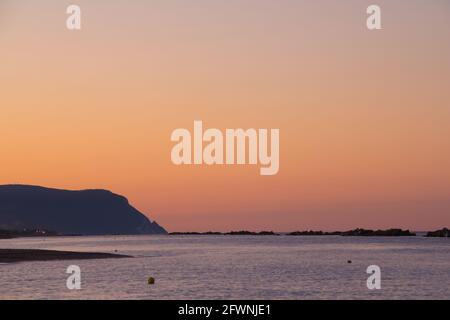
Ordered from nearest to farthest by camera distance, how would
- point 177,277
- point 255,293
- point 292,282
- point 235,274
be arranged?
1. point 255,293
2. point 292,282
3. point 177,277
4. point 235,274

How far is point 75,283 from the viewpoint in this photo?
66500 mm

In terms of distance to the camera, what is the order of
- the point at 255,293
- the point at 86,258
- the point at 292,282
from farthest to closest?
the point at 86,258 < the point at 292,282 < the point at 255,293

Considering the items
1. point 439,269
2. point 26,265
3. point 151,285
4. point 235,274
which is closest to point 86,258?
point 26,265

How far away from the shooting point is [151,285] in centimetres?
7162

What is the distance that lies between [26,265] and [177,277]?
27.3 meters

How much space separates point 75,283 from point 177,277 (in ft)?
63.5
